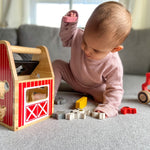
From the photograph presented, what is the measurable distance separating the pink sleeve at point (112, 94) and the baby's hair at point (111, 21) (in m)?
0.22

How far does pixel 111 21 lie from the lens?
0.65m

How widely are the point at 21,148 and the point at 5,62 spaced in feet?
0.91

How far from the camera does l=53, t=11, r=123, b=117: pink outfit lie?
0.84 m

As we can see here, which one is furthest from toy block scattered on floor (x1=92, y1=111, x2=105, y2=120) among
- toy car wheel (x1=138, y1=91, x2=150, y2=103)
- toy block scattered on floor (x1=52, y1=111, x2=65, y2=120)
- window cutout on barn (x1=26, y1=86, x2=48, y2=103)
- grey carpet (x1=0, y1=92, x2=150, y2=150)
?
toy car wheel (x1=138, y1=91, x2=150, y2=103)

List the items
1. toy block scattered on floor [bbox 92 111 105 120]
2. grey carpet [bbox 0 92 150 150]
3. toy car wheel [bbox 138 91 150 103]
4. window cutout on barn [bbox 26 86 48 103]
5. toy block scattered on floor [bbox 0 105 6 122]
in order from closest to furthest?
grey carpet [bbox 0 92 150 150]
toy block scattered on floor [bbox 0 105 6 122]
toy block scattered on floor [bbox 92 111 105 120]
window cutout on barn [bbox 26 86 48 103]
toy car wheel [bbox 138 91 150 103]

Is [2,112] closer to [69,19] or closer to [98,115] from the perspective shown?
[98,115]

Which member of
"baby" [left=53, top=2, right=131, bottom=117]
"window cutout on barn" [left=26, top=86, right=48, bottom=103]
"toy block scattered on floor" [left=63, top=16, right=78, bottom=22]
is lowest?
"window cutout on barn" [left=26, top=86, right=48, bottom=103]

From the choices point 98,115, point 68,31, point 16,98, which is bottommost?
point 98,115

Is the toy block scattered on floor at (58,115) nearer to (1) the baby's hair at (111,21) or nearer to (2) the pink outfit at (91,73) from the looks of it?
(2) the pink outfit at (91,73)

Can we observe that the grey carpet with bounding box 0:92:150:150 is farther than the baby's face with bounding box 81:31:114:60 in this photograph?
No

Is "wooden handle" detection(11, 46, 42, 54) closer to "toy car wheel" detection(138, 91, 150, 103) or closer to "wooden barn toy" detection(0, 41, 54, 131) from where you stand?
"wooden barn toy" detection(0, 41, 54, 131)

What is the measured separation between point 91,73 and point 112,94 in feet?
0.56

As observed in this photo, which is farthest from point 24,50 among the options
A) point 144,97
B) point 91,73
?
point 144,97

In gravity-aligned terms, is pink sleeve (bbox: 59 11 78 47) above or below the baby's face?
above
